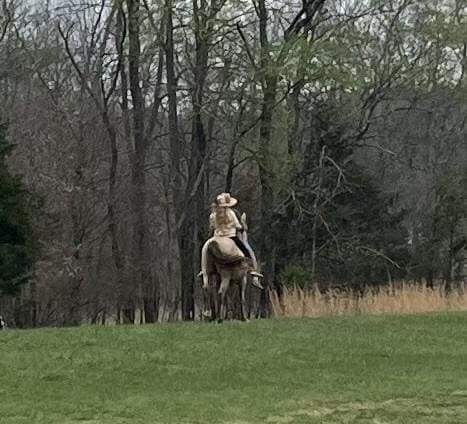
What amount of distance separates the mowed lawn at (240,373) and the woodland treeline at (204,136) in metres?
11.3

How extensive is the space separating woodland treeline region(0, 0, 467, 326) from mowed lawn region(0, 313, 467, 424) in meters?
11.3

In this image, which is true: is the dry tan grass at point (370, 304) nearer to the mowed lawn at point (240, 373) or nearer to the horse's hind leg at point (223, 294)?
the horse's hind leg at point (223, 294)

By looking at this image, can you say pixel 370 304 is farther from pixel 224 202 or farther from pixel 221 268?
pixel 224 202

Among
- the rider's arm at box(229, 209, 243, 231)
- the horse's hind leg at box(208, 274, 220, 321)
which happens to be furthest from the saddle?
the horse's hind leg at box(208, 274, 220, 321)

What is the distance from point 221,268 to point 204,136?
15.4 metres

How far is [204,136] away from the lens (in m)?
29.2

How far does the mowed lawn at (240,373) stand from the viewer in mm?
7984

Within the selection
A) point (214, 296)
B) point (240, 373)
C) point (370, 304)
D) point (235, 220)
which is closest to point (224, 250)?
point (235, 220)

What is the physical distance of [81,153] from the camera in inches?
1182

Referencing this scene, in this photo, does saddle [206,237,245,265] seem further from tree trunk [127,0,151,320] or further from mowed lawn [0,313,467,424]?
tree trunk [127,0,151,320]

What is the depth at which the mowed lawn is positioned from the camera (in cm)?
798

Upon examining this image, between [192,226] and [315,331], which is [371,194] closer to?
[192,226]

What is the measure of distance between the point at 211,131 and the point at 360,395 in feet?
70.8

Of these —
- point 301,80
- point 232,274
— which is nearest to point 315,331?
point 232,274
